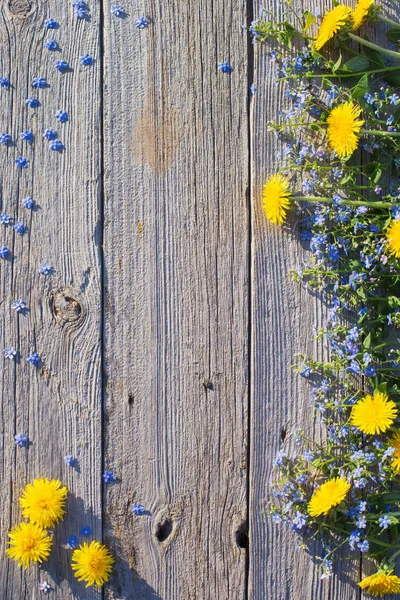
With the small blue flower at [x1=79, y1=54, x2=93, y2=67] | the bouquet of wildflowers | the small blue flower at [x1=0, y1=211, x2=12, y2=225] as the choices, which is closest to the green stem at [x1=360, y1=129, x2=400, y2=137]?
the bouquet of wildflowers

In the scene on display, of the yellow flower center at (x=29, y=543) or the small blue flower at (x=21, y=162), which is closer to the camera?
the yellow flower center at (x=29, y=543)

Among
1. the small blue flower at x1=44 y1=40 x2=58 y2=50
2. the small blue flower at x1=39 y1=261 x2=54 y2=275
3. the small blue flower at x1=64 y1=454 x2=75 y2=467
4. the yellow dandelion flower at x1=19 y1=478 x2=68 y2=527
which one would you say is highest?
the small blue flower at x1=44 y1=40 x2=58 y2=50

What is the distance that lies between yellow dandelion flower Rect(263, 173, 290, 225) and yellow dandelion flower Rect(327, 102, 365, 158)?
0.54ft

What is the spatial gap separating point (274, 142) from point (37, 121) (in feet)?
2.18

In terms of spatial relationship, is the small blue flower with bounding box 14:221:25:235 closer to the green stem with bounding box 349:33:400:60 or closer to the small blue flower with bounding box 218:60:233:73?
the small blue flower with bounding box 218:60:233:73

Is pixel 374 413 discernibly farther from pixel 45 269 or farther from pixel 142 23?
pixel 142 23

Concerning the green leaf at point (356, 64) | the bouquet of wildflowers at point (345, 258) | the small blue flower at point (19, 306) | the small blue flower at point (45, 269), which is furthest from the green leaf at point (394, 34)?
the small blue flower at point (19, 306)

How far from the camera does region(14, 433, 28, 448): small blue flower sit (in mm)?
1771

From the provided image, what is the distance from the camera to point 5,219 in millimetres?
1793

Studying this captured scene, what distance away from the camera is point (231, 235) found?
5.85 feet

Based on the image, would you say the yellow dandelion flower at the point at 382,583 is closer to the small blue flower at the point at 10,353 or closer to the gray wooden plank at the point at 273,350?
the gray wooden plank at the point at 273,350

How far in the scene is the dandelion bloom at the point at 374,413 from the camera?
5.38 feet

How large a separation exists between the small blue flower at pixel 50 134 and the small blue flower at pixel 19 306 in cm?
46

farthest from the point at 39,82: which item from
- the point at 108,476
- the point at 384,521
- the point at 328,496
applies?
the point at 384,521
